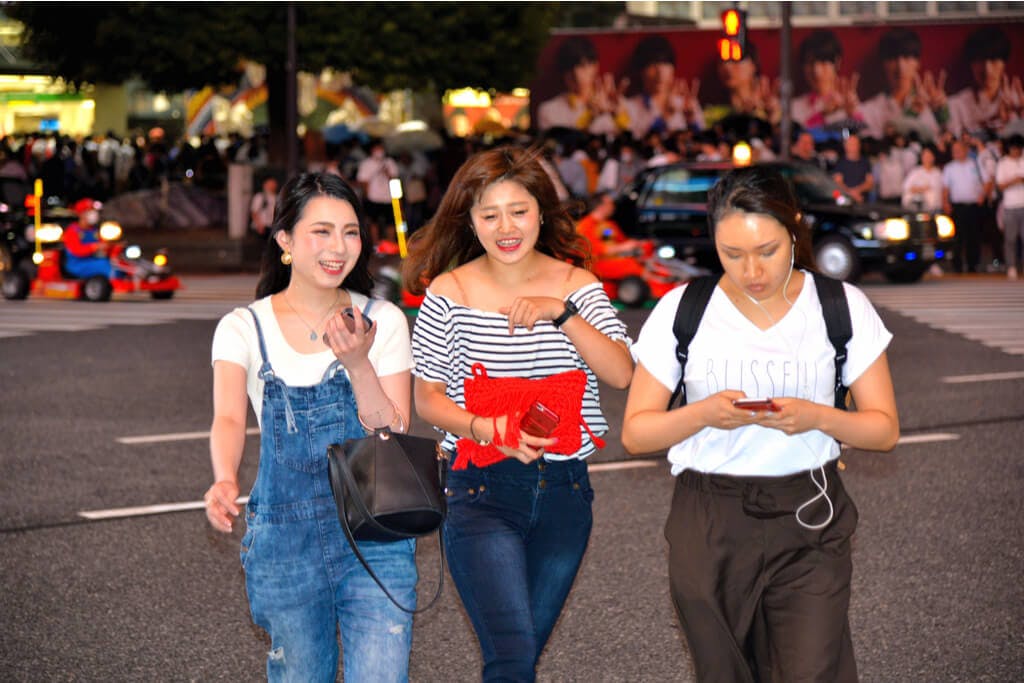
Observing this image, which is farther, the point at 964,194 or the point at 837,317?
the point at 964,194

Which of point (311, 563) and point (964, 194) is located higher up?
point (964, 194)

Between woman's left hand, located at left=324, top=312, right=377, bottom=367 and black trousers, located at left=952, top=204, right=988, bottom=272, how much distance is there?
21.1 m

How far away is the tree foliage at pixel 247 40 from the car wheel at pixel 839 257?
12779mm

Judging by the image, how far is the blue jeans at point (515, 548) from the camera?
14.1 feet

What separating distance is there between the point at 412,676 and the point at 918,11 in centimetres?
11084

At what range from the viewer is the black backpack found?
4020 mm

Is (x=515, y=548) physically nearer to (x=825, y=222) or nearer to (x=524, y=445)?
(x=524, y=445)

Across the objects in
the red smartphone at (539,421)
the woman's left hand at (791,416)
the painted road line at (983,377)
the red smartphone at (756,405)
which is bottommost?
the painted road line at (983,377)

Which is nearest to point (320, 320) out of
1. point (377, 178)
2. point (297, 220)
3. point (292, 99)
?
point (297, 220)

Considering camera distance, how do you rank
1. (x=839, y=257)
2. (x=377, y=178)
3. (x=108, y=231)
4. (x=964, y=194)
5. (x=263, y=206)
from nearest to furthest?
(x=108, y=231) → (x=839, y=257) → (x=964, y=194) → (x=263, y=206) → (x=377, y=178)

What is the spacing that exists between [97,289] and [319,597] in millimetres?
18235

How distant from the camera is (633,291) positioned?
19.2m

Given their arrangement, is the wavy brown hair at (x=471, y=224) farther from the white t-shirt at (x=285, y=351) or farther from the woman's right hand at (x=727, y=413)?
the woman's right hand at (x=727, y=413)

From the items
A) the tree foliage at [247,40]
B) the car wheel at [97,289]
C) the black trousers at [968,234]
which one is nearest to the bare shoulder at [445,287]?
the car wheel at [97,289]
